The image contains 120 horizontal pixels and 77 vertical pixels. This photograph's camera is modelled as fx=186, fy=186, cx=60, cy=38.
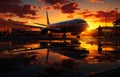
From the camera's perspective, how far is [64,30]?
192ft

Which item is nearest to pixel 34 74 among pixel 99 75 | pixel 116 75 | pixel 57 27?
pixel 99 75

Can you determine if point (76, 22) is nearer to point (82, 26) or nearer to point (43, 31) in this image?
point (82, 26)

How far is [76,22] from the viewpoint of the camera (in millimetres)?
53969

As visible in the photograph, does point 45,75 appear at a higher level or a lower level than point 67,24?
lower

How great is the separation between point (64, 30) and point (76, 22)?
6.09 metres

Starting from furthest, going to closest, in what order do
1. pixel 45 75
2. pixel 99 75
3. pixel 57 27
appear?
pixel 57 27 < pixel 45 75 < pixel 99 75

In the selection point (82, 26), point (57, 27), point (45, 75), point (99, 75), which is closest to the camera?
point (99, 75)

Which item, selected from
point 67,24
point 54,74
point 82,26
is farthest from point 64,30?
point 54,74

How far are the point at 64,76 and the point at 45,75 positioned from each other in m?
0.86

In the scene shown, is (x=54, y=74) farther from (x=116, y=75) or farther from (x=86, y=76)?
(x=116, y=75)

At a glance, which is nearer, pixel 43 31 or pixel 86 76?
pixel 86 76

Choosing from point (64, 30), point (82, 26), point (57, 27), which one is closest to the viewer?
point (82, 26)

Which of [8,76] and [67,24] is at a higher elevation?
[67,24]

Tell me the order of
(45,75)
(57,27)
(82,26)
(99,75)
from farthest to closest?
(57,27) < (82,26) < (45,75) < (99,75)
